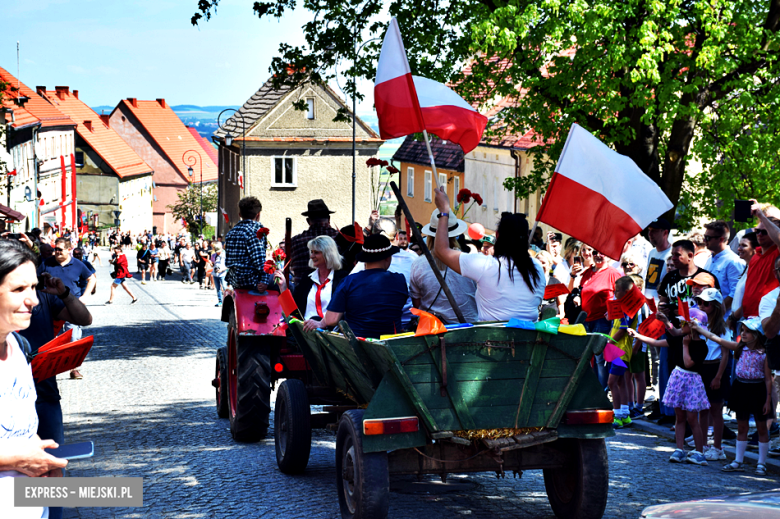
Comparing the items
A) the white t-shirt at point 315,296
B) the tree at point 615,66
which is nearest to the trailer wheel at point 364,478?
the white t-shirt at point 315,296

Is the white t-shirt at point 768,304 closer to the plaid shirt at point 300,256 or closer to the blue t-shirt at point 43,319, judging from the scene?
the plaid shirt at point 300,256

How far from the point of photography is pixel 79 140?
8731 cm

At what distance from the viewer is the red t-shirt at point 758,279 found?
787cm

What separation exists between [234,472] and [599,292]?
4562mm

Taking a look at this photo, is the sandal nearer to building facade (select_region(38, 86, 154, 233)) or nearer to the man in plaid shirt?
the man in plaid shirt

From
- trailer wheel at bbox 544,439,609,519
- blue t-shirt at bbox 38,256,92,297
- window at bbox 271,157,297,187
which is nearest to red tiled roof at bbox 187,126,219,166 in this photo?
window at bbox 271,157,297,187

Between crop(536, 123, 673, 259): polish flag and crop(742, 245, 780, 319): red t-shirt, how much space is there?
201 cm

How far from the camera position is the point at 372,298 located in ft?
21.4

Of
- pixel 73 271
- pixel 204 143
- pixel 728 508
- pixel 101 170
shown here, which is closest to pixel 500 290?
pixel 728 508

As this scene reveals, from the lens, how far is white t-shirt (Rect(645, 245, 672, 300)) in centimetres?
1020

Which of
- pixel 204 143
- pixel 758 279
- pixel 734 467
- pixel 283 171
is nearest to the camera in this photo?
pixel 734 467

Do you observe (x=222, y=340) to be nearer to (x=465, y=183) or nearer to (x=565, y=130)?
(x=565, y=130)

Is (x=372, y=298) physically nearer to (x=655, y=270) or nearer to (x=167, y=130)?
(x=655, y=270)

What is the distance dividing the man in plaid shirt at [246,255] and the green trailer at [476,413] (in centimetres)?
311
